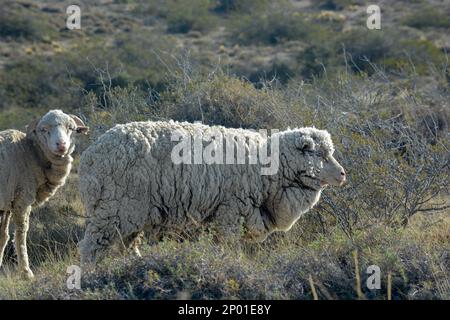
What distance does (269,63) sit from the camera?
30.1 m

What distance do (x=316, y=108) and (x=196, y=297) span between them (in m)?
4.86

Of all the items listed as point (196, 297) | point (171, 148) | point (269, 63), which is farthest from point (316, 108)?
point (269, 63)

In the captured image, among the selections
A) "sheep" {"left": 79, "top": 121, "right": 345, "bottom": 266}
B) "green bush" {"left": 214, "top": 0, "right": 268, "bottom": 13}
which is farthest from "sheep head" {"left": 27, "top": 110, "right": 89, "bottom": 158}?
"green bush" {"left": 214, "top": 0, "right": 268, "bottom": 13}

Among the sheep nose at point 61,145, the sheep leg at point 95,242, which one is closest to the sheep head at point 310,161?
the sheep leg at point 95,242

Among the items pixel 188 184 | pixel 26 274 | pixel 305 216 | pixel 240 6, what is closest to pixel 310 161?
pixel 188 184

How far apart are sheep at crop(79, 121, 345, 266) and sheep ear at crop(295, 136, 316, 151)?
1 cm

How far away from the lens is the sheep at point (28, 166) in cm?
938

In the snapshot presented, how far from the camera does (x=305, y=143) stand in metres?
8.80

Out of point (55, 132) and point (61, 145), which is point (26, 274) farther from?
point (55, 132)

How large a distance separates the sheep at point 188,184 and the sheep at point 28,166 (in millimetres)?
1283

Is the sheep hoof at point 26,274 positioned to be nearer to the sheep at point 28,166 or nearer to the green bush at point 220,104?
the sheep at point 28,166

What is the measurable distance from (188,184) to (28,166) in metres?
2.23
